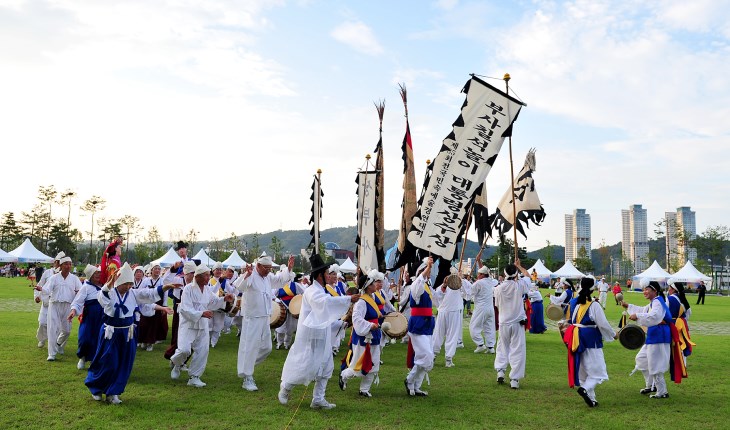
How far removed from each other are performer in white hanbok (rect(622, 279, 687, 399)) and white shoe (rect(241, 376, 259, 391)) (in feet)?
18.5

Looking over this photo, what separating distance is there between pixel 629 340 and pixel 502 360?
2028 millimetres

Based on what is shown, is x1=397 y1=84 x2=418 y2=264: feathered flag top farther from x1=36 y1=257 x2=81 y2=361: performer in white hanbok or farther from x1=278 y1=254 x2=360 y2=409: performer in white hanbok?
x1=36 y1=257 x2=81 y2=361: performer in white hanbok

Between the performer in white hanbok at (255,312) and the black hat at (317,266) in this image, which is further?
the performer in white hanbok at (255,312)

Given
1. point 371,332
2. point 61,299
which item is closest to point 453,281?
point 371,332

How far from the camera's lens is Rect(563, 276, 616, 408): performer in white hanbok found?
24.2 ft

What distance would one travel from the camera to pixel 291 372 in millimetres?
6973

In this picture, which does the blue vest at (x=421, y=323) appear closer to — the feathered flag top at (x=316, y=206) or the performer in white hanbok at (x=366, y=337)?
the performer in white hanbok at (x=366, y=337)

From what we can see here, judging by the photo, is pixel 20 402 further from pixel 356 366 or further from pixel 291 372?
pixel 356 366

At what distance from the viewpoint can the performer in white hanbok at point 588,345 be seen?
7.38m

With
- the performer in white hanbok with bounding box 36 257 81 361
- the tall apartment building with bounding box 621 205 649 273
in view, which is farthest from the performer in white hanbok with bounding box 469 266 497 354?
the tall apartment building with bounding box 621 205 649 273

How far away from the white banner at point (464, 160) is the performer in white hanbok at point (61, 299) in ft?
22.6

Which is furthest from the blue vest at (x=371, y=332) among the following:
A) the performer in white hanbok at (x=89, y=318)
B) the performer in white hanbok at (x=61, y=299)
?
the performer in white hanbok at (x=61, y=299)

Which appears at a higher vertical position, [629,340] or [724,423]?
[629,340]

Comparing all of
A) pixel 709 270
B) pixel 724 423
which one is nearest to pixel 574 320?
pixel 724 423
